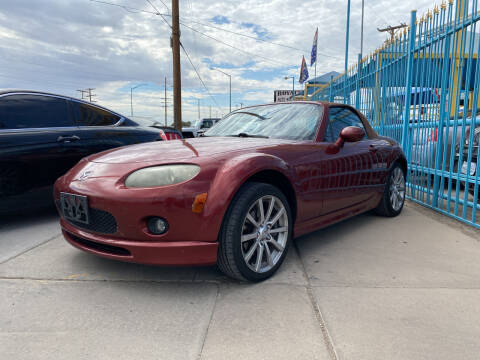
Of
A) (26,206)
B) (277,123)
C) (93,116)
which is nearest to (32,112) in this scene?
(93,116)

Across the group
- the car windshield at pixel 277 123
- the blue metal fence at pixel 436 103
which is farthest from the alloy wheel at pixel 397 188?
the car windshield at pixel 277 123

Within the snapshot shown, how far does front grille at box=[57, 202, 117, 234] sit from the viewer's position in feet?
7.07

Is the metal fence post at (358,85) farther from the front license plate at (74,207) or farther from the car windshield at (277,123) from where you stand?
the front license plate at (74,207)

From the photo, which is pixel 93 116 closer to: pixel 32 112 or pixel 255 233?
pixel 32 112

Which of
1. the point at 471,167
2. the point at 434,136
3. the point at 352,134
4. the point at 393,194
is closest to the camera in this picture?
the point at 352,134

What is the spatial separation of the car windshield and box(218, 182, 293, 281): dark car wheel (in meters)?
0.79

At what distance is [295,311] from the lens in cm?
200

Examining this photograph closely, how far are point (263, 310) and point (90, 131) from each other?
307 centimetres

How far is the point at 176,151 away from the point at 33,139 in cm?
197

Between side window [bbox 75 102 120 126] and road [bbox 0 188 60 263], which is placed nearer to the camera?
road [bbox 0 188 60 263]

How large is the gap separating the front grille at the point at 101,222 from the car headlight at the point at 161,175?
232 millimetres

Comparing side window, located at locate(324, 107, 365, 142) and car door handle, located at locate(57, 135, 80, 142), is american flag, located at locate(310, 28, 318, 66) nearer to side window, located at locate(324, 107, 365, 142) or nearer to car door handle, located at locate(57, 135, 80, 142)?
side window, located at locate(324, 107, 365, 142)

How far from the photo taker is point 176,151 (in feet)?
8.20

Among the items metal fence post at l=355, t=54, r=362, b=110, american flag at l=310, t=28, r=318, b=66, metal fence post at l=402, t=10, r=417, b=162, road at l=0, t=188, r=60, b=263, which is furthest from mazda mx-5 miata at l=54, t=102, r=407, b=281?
american flag at l=310, t=28, r=318, b=66
